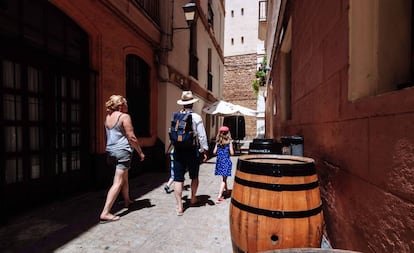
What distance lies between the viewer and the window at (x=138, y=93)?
6426mm

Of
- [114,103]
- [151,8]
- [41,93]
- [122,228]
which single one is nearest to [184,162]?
[122,228]

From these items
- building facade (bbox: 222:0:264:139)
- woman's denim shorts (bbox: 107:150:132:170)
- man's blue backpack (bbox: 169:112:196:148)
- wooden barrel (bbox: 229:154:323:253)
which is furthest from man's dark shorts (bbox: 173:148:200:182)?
building facade (bbox: 222:0:264:139)

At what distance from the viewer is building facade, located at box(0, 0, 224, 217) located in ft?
11.8

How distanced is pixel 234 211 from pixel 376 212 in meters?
0.81

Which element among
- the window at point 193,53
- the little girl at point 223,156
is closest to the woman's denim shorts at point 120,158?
the little girl at point 223,156

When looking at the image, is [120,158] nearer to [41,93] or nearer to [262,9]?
[41,93]

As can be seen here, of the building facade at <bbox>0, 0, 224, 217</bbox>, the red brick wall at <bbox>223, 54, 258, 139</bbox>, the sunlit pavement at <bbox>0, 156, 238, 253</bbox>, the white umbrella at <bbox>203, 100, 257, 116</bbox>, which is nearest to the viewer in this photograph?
the sunlit pavement at <bbox>0, 156, 238, 253</bbox>

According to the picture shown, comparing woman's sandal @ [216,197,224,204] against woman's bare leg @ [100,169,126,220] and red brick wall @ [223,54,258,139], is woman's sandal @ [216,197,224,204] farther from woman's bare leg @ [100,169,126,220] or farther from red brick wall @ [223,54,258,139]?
red brick wall @ [223,54,258,139]

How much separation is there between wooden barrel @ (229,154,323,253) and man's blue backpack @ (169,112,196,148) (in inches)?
80.8

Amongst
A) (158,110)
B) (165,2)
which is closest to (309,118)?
(158,110)

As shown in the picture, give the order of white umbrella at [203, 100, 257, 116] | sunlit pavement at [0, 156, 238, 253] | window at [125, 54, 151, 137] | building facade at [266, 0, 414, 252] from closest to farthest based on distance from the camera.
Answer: building facade at [266, 0, 414, 252]
sunlit pavement at [0, 156, 238, 253]
window at [125, 54, 151, 137]
white umbrella at [203, 100, 257, 116]

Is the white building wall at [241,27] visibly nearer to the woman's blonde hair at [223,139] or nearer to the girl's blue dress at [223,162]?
the woman's blonde hair at [223,139]

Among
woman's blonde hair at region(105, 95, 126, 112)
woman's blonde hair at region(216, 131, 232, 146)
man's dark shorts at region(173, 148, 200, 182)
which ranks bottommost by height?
man's dark shorts at region(173, 148, 200, 182)

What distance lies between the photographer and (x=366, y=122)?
151 centimetres
